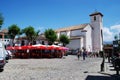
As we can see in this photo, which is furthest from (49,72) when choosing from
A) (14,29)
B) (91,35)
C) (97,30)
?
(91,35)

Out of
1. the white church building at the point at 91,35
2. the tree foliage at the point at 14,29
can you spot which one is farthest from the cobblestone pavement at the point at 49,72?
the white church building at the point at 91,35

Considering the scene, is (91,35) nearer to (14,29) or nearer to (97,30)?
(97,30)

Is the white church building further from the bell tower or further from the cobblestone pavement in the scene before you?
the cobblestone pavement

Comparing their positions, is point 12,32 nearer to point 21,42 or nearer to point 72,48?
point 21,42

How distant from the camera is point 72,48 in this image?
274ft

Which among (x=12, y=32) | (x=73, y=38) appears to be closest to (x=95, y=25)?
(x=73, y=38)

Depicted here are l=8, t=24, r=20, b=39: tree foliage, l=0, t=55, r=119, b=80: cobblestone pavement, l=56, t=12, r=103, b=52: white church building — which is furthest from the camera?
l=56, t=12, r=103, b=52: white church building

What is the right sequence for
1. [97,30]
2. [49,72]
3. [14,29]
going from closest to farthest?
[49,72]
[14,29]
[97,30]

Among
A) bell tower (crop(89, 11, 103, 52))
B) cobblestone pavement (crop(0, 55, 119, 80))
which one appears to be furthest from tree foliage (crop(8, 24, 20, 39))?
cobblestone pavement (crop(0, 55, 119, 80))

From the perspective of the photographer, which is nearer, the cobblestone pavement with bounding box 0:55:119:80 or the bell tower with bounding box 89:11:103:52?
the cobblestone pavement with bounding box 0:55:119:80

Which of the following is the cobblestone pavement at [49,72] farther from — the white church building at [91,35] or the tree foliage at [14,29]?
the white church building at [91,35]

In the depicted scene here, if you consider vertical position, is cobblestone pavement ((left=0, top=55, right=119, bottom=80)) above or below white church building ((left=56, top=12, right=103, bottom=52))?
below

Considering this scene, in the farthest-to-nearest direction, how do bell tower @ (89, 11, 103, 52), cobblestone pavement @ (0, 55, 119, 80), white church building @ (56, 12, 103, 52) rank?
bell tower @ (89, 11, 103, 52) → white church building @ (56, 12, 103, 52) → cobblestone pavement @ (0, 55, 119, 80)

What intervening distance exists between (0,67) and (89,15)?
7399 cm
